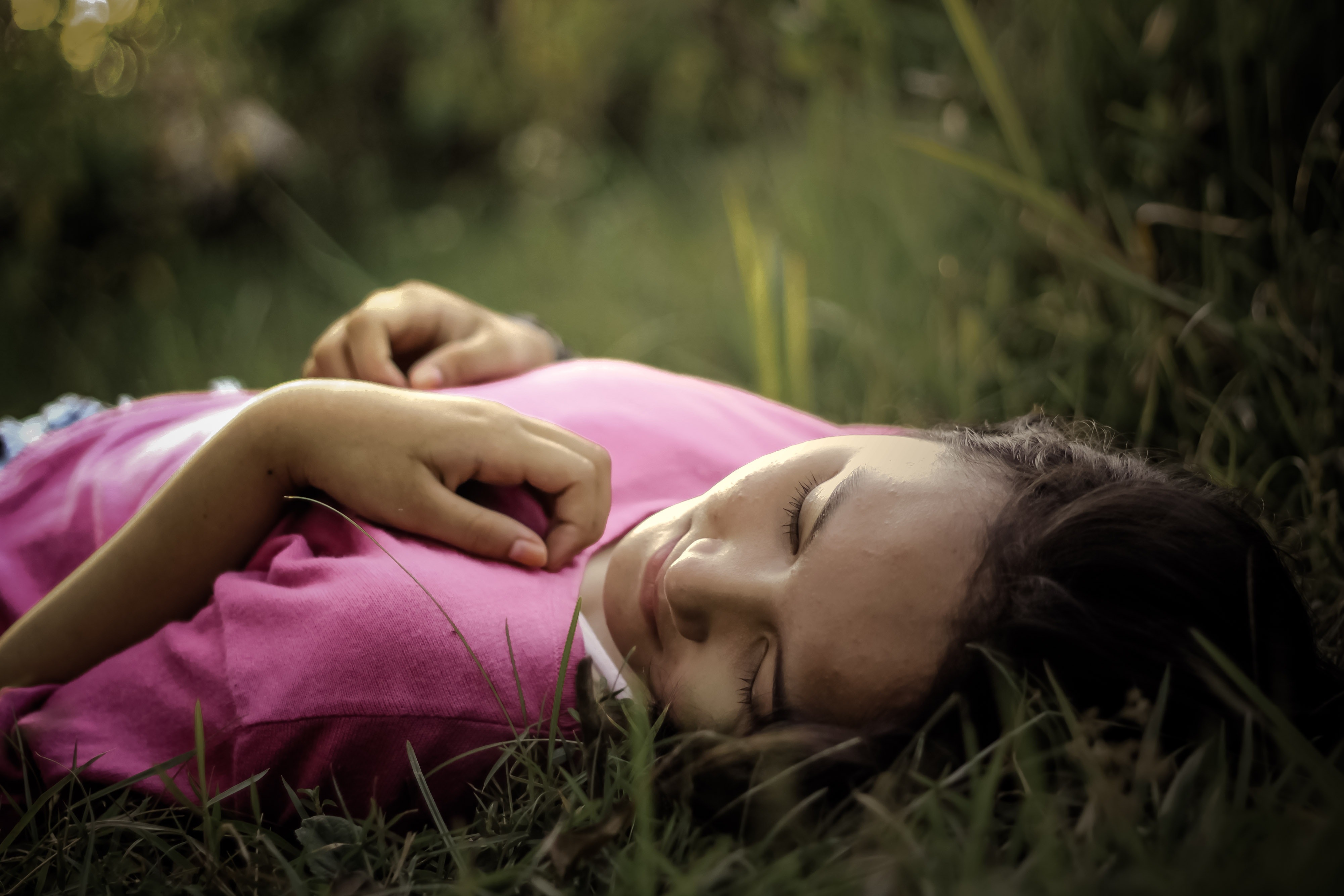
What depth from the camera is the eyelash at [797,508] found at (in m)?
0.94

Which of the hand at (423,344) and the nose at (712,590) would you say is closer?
the nose at (712,590)

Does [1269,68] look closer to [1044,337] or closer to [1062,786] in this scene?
[1044,337]

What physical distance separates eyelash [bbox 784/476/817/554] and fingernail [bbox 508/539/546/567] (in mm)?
290

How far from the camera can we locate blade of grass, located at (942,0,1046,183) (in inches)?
63.9

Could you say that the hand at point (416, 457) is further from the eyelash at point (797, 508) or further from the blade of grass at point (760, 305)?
the blade of grass at point (760, 305)

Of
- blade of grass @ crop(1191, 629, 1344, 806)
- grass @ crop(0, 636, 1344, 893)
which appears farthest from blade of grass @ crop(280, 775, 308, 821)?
blade of grass @ crop(1191, 629, 1344, 806)

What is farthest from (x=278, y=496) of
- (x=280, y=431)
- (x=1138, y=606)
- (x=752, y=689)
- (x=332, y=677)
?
(x=1138, y=606)

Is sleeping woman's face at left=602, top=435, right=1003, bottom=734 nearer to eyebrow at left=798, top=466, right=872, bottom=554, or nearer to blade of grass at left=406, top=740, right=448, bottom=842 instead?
eyebrow at left=798, top=466, right=872, bottom=554

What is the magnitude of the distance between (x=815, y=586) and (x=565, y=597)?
32 cm

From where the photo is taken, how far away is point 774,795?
Result: 80cm

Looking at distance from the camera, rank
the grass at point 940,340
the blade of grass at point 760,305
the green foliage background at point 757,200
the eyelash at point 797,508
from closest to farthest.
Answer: the grass at point 940,340 → the eyelash at point 797,508 → the green foliage background at point 757,200 → the blade of grass at point 760,305

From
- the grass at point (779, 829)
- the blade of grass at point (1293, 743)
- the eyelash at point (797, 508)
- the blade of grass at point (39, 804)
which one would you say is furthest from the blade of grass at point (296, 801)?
the blade of grass at point (1293, 743)

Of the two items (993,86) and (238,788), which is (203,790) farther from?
(993,86)

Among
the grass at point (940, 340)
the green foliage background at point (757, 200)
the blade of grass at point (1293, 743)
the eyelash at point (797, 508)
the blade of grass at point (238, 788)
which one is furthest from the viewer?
the green foliage background at point (757, 200)
